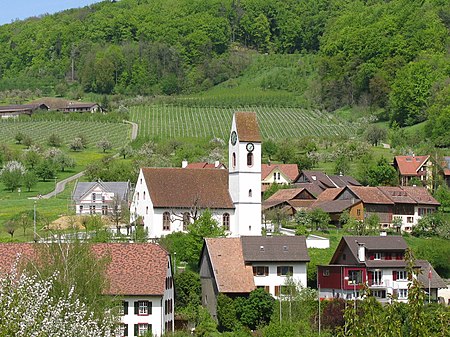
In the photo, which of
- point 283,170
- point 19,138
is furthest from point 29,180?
point 19,138

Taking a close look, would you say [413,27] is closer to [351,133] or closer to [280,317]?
[351,133]

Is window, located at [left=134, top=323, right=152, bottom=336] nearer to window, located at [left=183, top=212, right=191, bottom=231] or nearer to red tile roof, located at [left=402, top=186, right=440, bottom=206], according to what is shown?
window, located at [left=183, top=212, right=191, bottom=231]

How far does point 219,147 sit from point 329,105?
45.0 meters

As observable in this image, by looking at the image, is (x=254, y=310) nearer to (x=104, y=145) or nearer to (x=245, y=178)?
(x=245, y=178)

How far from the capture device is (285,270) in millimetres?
53094

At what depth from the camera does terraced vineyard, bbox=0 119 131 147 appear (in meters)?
124

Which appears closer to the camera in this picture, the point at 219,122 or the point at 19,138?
the point at 19,138

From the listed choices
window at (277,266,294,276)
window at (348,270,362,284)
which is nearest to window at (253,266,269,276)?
window at (277,266,294,276)

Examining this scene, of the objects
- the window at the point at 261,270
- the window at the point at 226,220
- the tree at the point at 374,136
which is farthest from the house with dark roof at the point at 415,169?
the window at the point at 261,270

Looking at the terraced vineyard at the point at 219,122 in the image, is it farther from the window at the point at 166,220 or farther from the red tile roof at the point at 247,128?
the window at the point at 166,220

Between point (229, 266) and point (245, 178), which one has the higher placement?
point (245, 178)

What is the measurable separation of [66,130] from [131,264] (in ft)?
282

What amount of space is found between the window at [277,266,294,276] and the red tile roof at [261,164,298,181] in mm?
32324

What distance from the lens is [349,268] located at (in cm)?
5353
